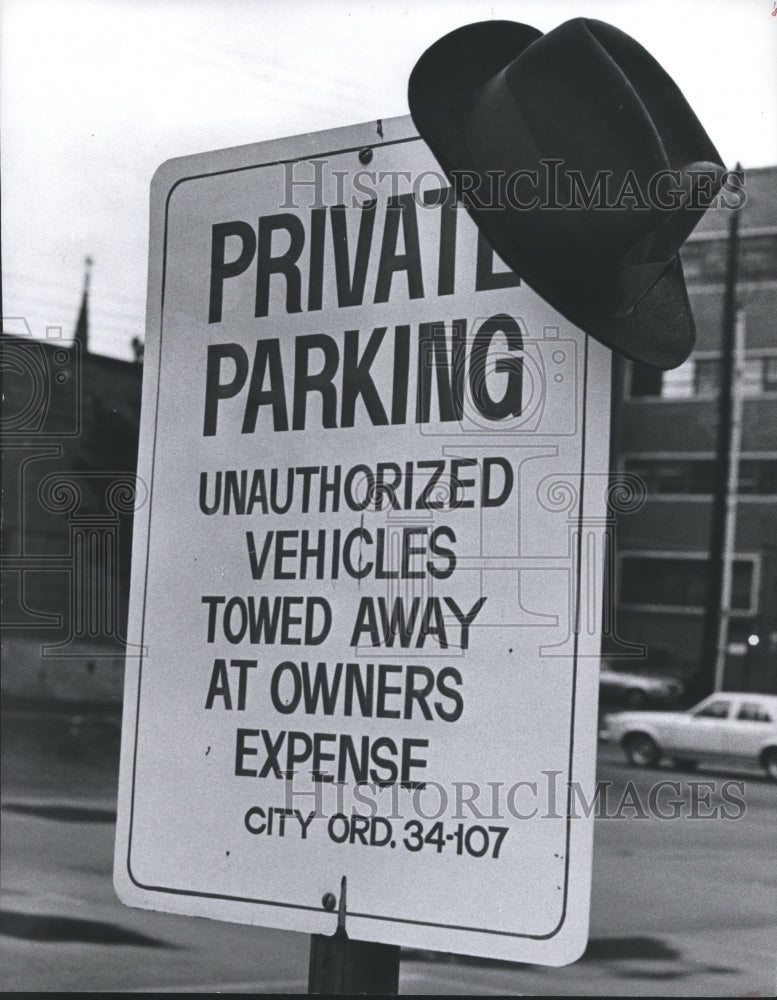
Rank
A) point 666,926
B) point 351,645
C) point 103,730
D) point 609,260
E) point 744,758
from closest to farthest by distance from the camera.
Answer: point 609,260, point 351,645, point 666,926, point 103,730, point 744,758

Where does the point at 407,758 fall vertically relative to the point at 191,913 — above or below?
above

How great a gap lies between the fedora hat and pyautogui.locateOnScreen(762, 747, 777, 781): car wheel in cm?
1043

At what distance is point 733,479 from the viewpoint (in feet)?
66.4

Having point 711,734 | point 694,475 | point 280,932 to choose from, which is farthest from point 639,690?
point 280,932

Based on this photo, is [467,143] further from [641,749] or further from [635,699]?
[635,699]

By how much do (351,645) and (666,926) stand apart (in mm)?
5439

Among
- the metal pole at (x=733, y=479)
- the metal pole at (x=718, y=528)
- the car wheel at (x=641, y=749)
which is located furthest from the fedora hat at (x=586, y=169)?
the metal pole at (x=733, y=479)

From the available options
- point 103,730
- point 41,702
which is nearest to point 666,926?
point 41,702

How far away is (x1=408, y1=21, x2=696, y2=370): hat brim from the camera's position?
892 millimetres

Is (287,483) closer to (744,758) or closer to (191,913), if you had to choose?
(191,913)

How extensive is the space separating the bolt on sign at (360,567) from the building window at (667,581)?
19481mm

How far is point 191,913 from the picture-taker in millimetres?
1011

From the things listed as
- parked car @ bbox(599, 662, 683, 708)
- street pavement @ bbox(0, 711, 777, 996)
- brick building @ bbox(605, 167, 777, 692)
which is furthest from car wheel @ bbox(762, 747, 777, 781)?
brick building @ bbox(605, 167, 777, 692)

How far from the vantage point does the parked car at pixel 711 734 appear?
35.4 feet
